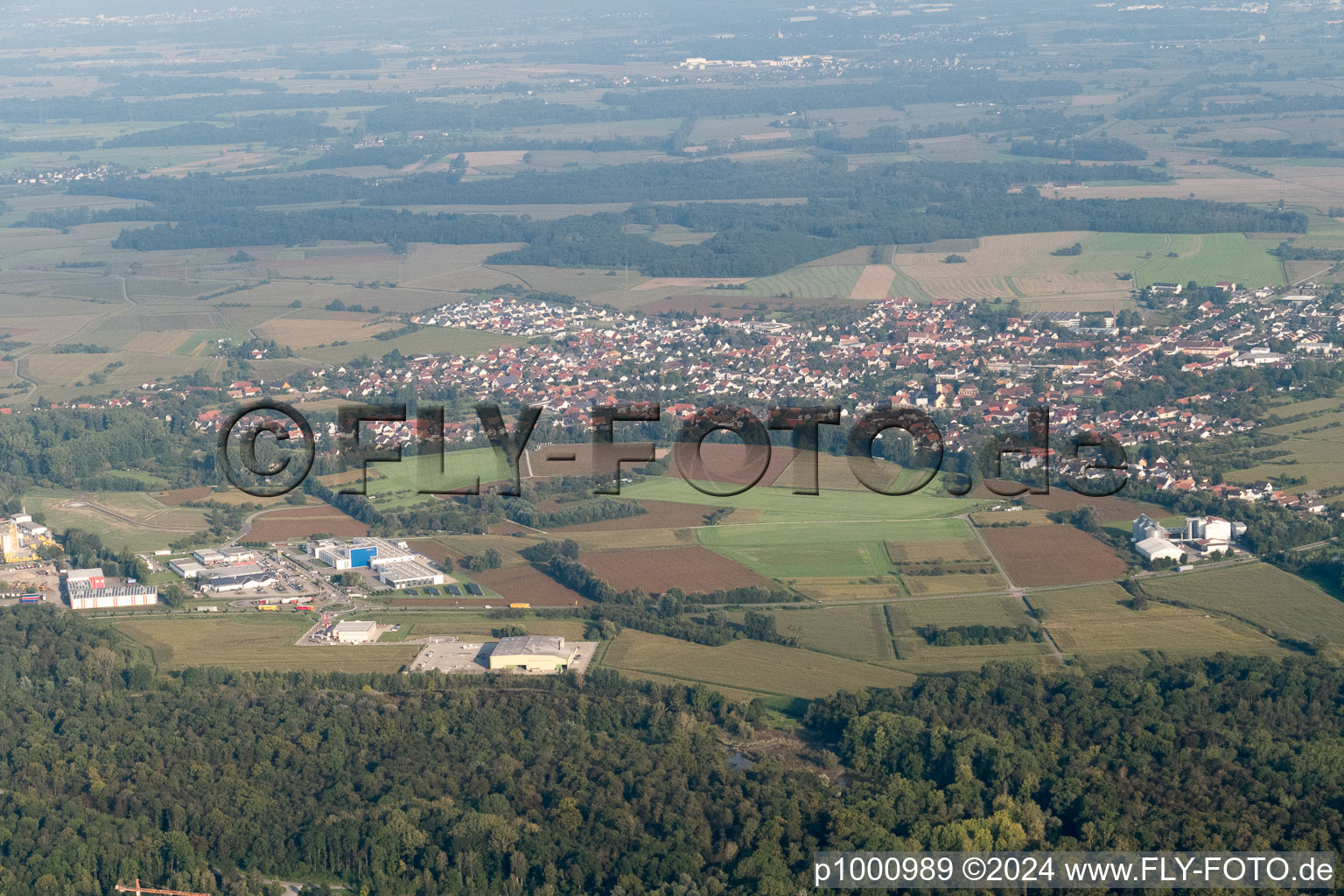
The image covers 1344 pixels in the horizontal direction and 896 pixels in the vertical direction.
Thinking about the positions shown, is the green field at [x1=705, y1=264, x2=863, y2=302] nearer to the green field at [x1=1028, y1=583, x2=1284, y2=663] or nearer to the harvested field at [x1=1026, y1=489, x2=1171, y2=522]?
the harvested field at [x1=1026, y1=489, x2=1171, y2=522]

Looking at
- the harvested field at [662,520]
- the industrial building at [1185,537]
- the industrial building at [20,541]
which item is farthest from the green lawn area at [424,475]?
the industrial building at [1185,537]

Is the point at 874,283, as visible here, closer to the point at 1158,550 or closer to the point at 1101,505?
the point at 1101,505

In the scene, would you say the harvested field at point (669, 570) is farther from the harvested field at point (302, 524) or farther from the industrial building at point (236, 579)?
the industrial building at point (236, 579)

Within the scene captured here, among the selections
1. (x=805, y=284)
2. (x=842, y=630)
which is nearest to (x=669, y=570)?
(x=842, y=630)

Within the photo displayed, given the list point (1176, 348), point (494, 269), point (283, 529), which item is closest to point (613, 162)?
point (494, 269)

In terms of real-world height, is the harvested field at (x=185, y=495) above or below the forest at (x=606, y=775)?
above

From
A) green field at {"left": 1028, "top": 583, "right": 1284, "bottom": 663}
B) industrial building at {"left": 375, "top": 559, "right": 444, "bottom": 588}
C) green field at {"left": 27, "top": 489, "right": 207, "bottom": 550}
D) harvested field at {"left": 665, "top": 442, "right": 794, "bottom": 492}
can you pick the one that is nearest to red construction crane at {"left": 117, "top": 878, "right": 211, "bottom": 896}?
industrial building at {"left": 375, "top": 559, "right": 444, "bottom": 588}

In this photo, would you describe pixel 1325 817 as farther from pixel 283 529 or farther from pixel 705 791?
pixel 283 529
